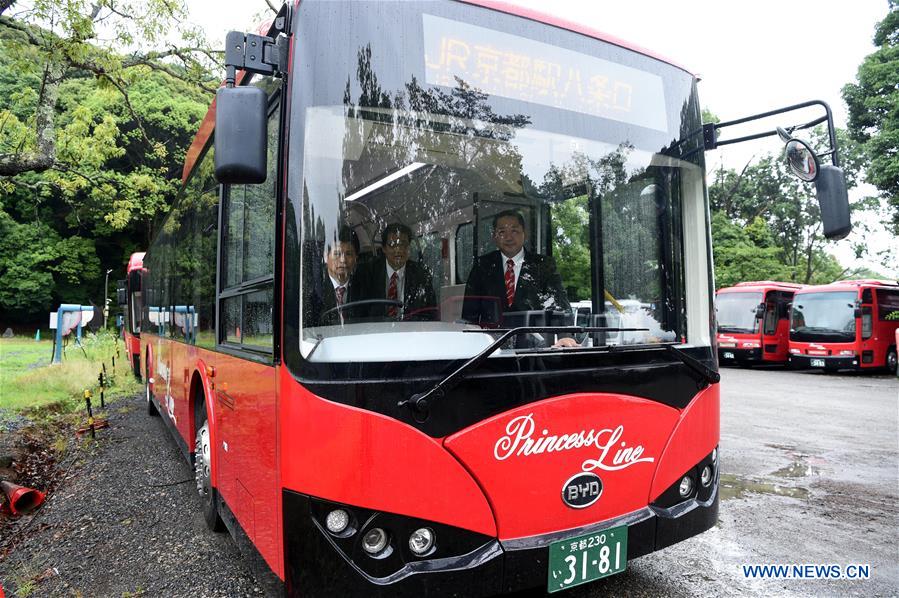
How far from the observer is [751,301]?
20.6 metres

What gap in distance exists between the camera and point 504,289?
2.85 meters

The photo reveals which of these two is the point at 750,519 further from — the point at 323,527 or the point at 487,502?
the point at 323,527

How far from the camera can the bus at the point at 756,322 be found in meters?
20.4

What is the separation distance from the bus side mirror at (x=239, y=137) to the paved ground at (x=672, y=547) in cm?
252

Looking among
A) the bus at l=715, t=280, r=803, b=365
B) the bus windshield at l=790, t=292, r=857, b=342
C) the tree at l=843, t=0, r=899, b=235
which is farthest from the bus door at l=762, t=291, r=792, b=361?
the tree at l=843, t=0, r=899, b=235

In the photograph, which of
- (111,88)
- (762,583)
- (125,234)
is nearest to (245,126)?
(762,583)

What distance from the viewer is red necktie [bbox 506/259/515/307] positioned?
2.84 meters

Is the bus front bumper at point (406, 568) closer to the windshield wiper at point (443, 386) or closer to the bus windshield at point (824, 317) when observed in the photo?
the windshield wiper at point (443, 386)

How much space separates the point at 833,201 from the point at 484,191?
1.80m

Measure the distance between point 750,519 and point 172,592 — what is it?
417 cm

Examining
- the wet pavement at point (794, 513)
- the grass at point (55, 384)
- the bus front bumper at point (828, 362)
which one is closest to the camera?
the wet pavement at point (794, 513)

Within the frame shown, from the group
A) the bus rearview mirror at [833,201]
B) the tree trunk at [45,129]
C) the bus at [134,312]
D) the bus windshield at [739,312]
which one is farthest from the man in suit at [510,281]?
the bus windshield at [739,312]

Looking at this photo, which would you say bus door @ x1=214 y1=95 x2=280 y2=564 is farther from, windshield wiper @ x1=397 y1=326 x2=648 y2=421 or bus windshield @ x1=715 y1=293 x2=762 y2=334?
bus windshield @ x1=715 y1=293 x2=762 y2=334

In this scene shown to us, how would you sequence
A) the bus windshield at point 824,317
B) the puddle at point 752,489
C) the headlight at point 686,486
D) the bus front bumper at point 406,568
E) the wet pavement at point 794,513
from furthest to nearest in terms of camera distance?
the bus windshield at point 824,317 < the puddle at point 752,489 < the wet pavement at point 794,513 < the headlight at point 686,486 < the bus front bumper at point 406,568
